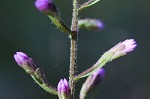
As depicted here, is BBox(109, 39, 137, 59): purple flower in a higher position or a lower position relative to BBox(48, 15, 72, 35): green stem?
lower

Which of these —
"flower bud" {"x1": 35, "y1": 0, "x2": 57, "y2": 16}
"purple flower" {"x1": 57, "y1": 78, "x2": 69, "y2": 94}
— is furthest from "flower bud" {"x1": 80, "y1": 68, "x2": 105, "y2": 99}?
"flower bud" {"x1": 35, "y1": 0, "x2": 57, "y2": 16}

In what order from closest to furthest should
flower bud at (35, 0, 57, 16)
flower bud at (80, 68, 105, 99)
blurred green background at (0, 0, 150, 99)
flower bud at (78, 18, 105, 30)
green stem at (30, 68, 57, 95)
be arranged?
flower bud at (35, 0, 57, 16), green stem at (30, 68, 57, 95), flower bud at (80, 68, 105, 99), flower bud at (78, 18, 105, 30), blurred green background at (0, 0, 150, 99)

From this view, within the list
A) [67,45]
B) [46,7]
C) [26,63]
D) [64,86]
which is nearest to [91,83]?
[64,86]

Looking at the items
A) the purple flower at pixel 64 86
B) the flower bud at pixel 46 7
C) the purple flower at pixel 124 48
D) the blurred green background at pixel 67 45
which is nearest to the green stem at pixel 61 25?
the flower bud at pixel 46 7

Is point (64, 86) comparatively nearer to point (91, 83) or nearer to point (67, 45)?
point (91, 83)

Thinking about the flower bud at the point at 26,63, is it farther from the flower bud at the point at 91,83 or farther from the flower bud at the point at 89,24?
the flower bud at the point at 89,24

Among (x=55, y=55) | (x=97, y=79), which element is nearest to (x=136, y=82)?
(x=55, y=55)

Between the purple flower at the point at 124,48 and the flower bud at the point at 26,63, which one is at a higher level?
the flower bud at the point at 26,63

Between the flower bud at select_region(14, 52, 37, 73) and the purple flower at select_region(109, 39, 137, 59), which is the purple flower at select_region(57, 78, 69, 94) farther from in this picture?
the purple flower at select_region(109, 39, 137, 59)
